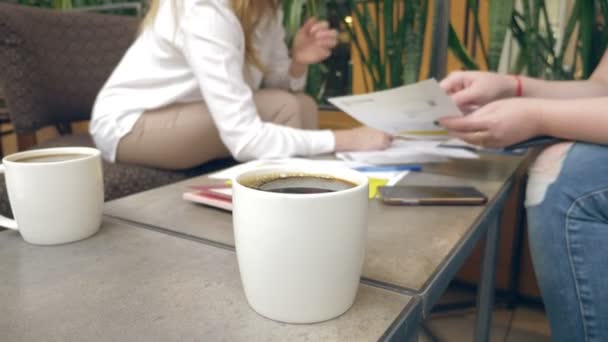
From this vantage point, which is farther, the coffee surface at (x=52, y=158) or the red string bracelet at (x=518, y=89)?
the red string bracelet at (x=518, y=89)

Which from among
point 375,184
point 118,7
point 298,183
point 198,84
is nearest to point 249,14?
point 198,84

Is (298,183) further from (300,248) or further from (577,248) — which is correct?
(577,248)

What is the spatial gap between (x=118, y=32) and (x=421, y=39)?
960 millimetres

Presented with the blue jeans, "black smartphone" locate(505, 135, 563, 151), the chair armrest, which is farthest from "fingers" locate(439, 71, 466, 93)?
the chair armrest

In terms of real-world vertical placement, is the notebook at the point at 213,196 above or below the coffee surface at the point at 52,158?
below

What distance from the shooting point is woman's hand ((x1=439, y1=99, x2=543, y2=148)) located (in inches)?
26.2

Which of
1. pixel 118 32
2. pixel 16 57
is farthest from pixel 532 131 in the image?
pixel 118 32

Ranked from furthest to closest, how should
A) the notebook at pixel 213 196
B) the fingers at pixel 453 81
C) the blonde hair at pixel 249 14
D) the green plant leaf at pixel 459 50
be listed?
1. the green plant leaf at pixel 459 50
2. the blonde hair at pixel 249 14
3. the fingers at pixel 453 81
4. the notebook at pixel 213 196

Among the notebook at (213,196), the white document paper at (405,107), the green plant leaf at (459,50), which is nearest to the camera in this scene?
the notebook at (213,196)

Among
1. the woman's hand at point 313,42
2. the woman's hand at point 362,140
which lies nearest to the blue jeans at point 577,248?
the woman's hand at point 362,140

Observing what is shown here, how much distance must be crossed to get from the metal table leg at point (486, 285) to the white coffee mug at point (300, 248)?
1.75 ft

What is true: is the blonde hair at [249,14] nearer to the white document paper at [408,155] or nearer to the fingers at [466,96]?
the white document paper at [408,155]

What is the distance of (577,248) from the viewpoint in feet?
1.73

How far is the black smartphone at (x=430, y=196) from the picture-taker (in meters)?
0.61
